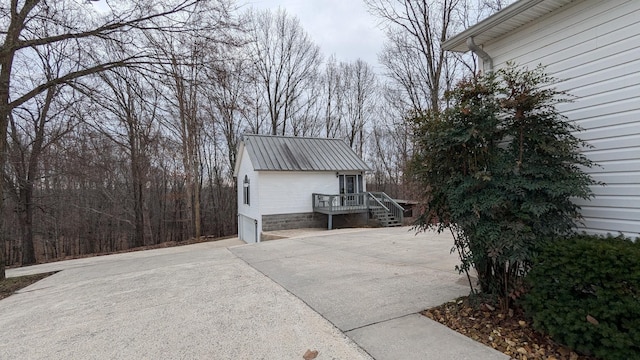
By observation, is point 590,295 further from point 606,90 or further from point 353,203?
point 353,203

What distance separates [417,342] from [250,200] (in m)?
15.0

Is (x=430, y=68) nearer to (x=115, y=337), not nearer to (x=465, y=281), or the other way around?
(x=465, y=281)

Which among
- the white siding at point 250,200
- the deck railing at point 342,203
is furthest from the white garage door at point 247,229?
the deck railing at point 342,203

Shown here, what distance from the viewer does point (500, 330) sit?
2742 mm

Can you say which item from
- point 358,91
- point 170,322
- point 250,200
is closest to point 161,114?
point 170,322

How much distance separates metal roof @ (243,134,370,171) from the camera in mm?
15767

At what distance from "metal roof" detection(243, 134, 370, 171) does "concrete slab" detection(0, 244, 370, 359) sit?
10.4 metres

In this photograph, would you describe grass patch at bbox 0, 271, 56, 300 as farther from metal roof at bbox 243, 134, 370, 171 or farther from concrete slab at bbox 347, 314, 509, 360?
metal roof at bbox 243, 134, 370, 171

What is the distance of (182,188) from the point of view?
25.3m

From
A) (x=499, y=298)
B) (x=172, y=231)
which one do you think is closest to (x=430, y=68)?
(x=499, y=298)

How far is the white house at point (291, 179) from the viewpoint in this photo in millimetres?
15305

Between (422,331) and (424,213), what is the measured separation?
1.25 meters

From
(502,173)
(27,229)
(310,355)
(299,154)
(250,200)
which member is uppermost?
(299,154)

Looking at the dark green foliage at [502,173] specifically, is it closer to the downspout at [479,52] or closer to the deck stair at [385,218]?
the downspout at [479,52]
